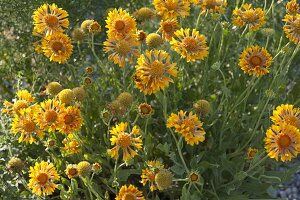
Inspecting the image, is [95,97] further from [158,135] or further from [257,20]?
[257,20]

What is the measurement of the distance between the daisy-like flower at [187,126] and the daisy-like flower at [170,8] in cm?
54

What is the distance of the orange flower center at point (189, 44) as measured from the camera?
6.91 ft

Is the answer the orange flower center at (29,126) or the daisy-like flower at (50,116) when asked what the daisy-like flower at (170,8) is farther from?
the orange flower center at (29,126)

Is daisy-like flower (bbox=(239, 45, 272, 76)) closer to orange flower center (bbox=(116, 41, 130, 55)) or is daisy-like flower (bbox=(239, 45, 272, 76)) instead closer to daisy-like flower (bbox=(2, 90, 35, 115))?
orange flower center (bbox=(116, 41, 130, 55))

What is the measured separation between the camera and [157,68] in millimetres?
1949

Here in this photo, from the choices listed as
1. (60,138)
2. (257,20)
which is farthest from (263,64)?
(60,138)

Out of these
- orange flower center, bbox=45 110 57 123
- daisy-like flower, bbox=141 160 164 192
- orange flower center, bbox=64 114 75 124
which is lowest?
daisy-like flower, bbox=141 160 164 192

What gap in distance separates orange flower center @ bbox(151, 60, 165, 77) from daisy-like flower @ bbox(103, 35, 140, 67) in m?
0.22

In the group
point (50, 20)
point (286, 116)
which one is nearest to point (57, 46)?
point (50, 20)

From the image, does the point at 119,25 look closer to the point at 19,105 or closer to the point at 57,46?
the point at 57,46

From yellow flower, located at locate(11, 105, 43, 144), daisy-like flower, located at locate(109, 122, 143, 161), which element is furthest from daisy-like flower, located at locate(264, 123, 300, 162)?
yellow flower, located at locate(11, 105, 43, 144)

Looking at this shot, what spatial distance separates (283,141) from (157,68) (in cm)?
51

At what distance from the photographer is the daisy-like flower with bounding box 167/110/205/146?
1.97 meters

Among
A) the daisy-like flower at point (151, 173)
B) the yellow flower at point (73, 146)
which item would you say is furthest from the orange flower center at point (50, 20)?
the daisy-like flower at point (151, 173)
